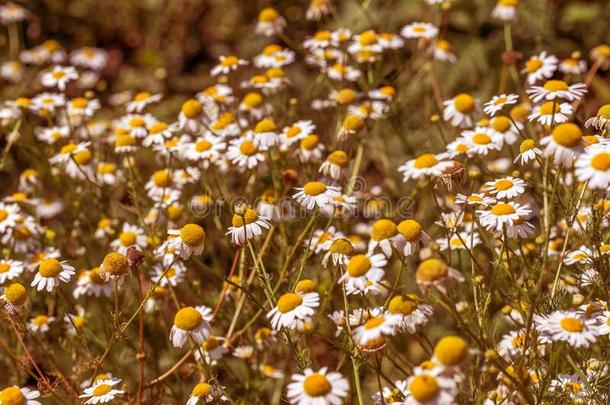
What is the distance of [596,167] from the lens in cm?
185

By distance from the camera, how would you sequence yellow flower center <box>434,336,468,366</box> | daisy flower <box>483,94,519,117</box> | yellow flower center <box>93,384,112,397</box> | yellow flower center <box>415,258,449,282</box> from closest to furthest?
yellow flower center <box>434,336,468,366</box> < yellow flower center <box>415,258,449,282</box> < yellow flower center <box>93,384,112,397</box> < daisy flower <box>483,94,519,117</box>

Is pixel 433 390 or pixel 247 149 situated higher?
pixel 433 390

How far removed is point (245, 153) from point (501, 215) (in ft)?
3.82

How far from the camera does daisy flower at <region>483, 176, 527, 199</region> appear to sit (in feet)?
7.35

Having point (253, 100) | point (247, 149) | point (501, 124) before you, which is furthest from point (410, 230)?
point (253, 100)

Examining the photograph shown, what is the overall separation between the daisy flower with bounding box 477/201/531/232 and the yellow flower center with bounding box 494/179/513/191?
0.26ft

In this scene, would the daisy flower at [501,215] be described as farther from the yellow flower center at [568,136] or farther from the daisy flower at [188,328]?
the daisy flower at [188,328]

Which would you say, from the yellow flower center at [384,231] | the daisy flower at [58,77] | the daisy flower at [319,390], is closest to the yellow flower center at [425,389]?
the daisy flower at [319,390]

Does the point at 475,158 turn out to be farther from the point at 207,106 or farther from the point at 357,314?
the point at 207,106

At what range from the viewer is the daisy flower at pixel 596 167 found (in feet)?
5.98

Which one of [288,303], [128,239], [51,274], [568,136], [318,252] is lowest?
[318,252]

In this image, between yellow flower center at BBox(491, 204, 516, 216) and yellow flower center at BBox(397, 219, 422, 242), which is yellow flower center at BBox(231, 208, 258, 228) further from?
yellow flower center at BBox(491, 204, 516, 216)

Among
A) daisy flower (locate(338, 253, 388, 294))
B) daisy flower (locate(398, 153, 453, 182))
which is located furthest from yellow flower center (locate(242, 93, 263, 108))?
daisy flower (locate(338, 253, 388, 294))

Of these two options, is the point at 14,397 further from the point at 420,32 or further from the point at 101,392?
the point at 420,32
